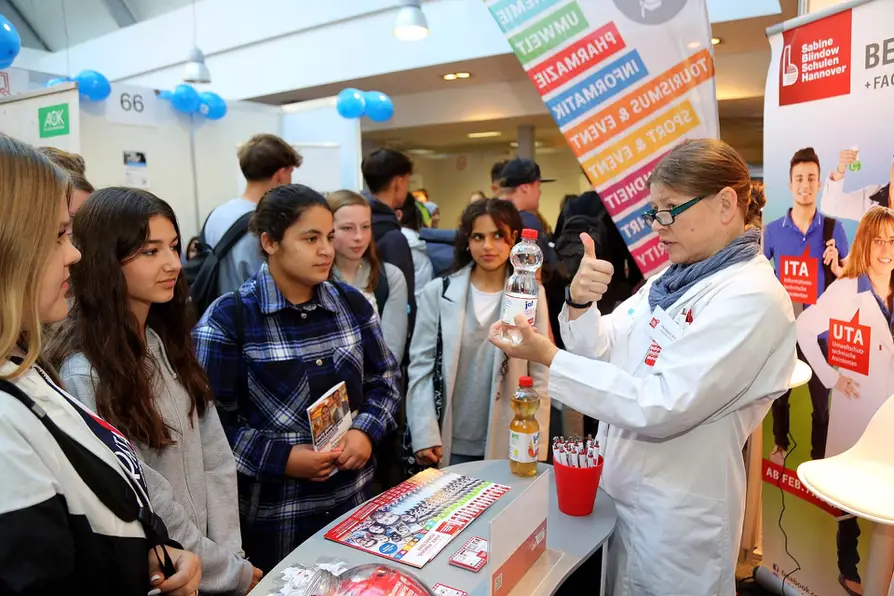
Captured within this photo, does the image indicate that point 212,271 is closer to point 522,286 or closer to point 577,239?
point 522,286

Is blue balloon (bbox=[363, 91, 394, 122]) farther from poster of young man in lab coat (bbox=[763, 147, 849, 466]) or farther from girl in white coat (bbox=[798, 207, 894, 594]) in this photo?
girl in white coat (bbox=[798, 207, 894, 594])

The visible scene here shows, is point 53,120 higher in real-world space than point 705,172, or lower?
higher

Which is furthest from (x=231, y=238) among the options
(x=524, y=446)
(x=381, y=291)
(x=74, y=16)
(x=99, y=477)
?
(x=74, y=16)

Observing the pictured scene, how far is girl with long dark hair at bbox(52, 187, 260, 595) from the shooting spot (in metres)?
1.32

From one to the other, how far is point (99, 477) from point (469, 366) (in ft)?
5.41

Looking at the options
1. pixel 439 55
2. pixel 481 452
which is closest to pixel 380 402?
pixel 481 452

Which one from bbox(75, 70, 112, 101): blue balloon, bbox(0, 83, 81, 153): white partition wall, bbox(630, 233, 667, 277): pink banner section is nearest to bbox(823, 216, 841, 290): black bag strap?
bbox(630, 233, 667, 277): pink banner section

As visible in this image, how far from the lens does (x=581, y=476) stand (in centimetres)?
149

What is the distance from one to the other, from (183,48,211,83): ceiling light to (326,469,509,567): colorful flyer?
6.22 meters

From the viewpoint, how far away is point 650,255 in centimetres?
266

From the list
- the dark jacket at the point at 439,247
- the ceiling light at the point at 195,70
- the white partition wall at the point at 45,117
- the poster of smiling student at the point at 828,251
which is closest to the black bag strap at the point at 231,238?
the dark jacket at the point at 439,247

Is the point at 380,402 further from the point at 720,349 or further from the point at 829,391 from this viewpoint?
the point at 829,391

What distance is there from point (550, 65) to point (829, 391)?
1723mm

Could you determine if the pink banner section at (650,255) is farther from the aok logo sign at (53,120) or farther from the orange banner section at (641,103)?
the aok logo sign at (53,120)
